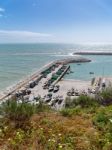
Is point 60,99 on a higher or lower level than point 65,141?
lower

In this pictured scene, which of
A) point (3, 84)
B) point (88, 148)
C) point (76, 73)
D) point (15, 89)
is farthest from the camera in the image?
point (76, 73)

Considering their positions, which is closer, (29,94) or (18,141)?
(18,141)

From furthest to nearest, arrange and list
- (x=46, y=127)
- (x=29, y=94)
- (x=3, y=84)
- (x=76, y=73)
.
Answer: (x=76, y=73), (x=3, y=84), (x=29, y=94), (x=46, y=127)

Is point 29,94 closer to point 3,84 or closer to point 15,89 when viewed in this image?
point 15,89

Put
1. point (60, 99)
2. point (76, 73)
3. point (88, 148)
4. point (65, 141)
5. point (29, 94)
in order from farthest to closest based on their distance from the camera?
1. point (76, 73)
2. point (29, 94)
3. point (60, 99)
4. point (65, 141)
5. point (88, 148)

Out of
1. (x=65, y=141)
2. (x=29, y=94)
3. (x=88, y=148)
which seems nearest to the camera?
(x=88, y=148)

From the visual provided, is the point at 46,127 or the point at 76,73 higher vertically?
the point at 46,127

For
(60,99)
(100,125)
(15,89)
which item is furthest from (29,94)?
(100,125)

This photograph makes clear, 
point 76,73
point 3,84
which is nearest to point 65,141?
point 3,84

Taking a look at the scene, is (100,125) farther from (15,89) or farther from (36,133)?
(15,89)
